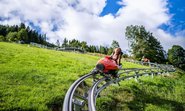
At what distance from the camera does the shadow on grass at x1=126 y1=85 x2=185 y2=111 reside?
12.8 metres

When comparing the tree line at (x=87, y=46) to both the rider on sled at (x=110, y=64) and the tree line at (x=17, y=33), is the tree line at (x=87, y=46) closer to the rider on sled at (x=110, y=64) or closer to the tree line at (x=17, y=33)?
the tree line at (x=17, y=33)

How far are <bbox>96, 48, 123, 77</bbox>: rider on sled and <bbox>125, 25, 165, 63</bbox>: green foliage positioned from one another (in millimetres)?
70835

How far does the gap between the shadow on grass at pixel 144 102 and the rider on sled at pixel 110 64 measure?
2.06 meters

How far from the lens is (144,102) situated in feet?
45.8

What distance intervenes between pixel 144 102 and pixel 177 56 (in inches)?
3639

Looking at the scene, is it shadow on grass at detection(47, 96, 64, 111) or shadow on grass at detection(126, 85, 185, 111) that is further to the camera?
shadow on grass at detection(126, 85, 185, 111)

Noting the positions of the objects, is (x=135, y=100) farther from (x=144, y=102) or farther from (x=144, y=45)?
(x=144, y=45)

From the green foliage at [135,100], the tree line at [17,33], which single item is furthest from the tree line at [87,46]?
the green foliage at [135,100]

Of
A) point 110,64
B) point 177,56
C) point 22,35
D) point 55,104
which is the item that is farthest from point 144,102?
point 22,35

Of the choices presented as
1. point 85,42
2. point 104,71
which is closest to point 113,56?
point 104,71

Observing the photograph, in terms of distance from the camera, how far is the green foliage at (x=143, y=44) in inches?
3248

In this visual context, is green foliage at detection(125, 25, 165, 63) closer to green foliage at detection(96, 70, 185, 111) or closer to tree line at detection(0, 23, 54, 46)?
tree line at detection(0, 23, 54, 46)

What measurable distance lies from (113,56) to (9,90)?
5086mm

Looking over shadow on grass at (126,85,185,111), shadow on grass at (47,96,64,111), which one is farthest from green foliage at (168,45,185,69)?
shadow on grass at (47,96,64,111)
